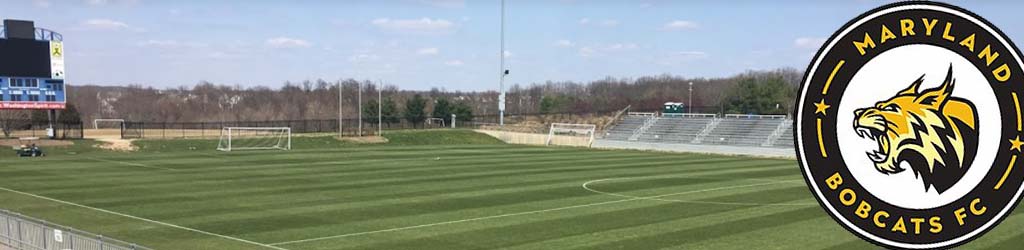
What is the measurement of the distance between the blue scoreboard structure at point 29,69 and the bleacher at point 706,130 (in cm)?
5095

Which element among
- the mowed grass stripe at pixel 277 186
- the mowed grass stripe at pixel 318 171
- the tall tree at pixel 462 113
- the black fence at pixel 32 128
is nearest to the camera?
the mowed grass stripe at pixel 277 186

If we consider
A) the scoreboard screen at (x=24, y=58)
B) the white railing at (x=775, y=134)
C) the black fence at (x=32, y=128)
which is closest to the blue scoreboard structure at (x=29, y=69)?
the scoreboard screen at (x=24, y=58)

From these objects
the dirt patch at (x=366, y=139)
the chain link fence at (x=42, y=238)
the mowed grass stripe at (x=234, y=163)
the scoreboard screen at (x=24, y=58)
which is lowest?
the mowed grass stripe at (x=234, y=163)

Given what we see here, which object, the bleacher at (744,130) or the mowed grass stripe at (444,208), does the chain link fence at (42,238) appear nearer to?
the mowed grass stripe at (444,208)

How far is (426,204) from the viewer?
27953mm

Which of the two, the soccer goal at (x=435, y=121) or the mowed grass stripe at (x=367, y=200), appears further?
the soccer goal at (x=435, y=121)

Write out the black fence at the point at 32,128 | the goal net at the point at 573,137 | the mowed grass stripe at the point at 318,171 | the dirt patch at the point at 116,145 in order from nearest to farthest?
the mowed grass stripe at the point at 318,171 < the dirt patch at the point at 116,145 < the black fence at the point at 32,128 < the goal net at the point at 573,137

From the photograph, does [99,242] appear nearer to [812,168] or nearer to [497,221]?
[497,221]

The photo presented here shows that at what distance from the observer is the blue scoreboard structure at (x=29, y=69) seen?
57125 millimetres

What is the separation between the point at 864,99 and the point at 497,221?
72.3ft

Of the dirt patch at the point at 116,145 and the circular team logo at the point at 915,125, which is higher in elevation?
the circular team logo at the point at 915,125

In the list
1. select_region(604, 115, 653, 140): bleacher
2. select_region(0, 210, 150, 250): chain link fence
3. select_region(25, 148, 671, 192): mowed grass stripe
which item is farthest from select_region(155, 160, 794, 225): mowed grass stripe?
select_region(604, 115, 653, 140): bleacher

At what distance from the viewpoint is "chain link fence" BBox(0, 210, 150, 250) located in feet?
50.2

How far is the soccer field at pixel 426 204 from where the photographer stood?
20750 millimetres
